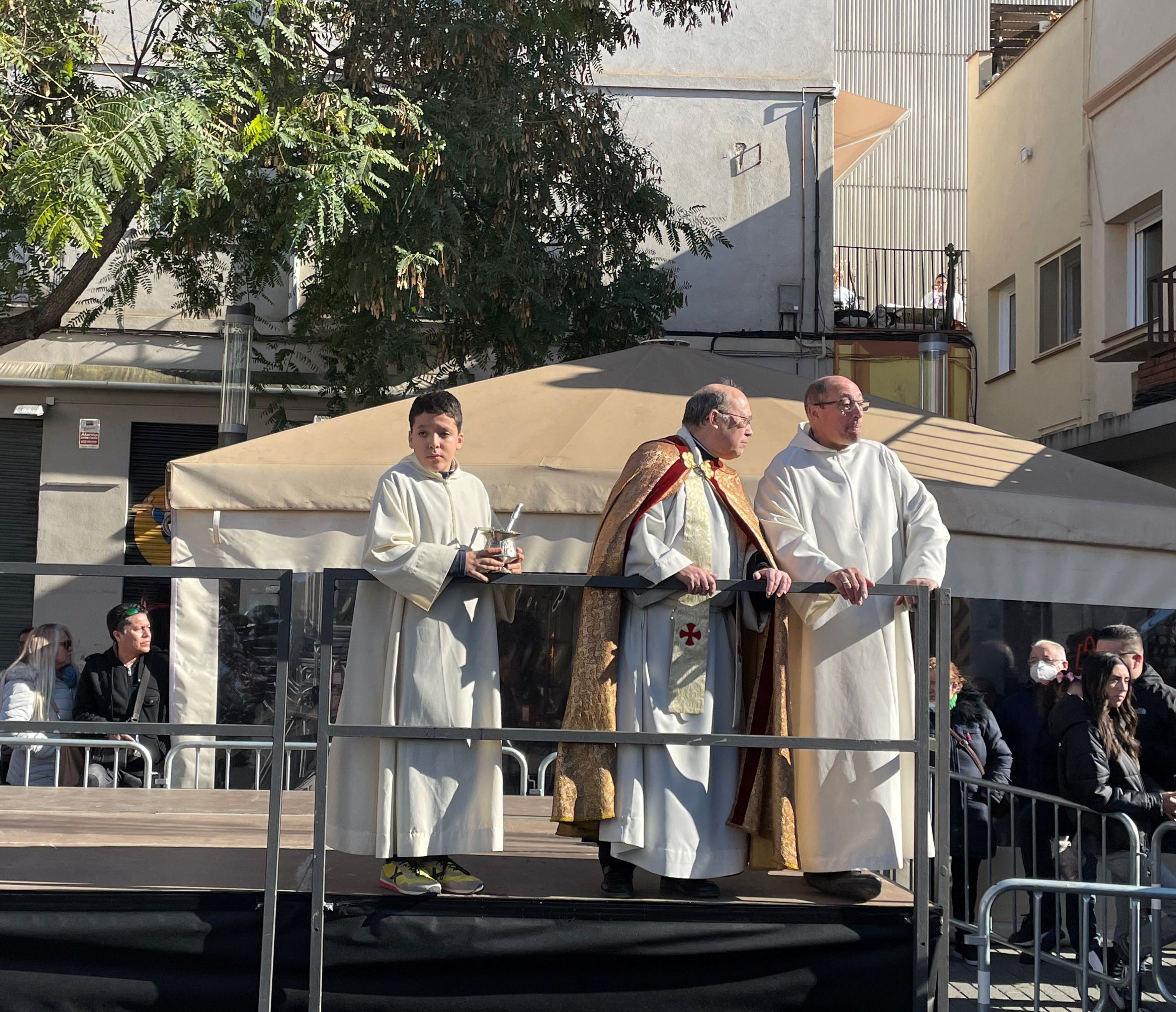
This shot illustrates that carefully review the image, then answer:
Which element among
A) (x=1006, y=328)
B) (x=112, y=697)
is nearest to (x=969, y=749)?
(x=112, y=697)

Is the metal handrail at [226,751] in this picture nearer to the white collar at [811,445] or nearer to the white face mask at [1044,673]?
the white collar at [811,445]

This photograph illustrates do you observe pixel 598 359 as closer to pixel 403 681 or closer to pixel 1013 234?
pixel 403 681

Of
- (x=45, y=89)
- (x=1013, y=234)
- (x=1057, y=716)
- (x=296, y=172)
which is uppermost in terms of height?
(x=1013, y=234)

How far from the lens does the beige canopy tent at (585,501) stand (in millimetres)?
7371

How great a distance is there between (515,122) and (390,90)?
106 centimetres

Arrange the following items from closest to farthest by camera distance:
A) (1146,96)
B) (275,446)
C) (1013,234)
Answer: (275,446) → (1146,96) → (1013,234)

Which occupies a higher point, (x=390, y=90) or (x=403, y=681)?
(x=390, y=90)

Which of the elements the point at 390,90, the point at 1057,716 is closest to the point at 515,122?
the point at 390,90

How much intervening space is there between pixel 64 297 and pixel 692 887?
6360 millimetres

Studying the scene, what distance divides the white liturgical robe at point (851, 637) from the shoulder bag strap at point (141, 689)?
4.60 metres

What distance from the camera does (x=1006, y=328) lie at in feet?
64.2

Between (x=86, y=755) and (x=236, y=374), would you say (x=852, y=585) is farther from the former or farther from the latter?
(x=236, y=374)

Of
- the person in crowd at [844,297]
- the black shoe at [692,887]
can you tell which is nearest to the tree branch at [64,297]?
the black shoe at [692,887]

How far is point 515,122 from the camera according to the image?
1031cm
